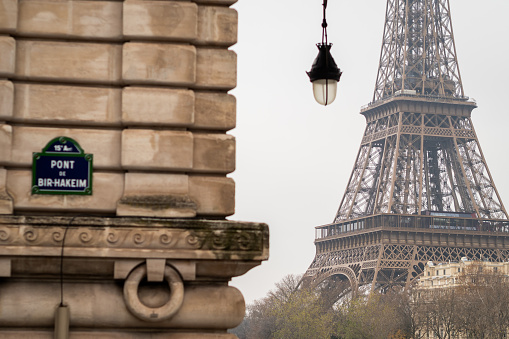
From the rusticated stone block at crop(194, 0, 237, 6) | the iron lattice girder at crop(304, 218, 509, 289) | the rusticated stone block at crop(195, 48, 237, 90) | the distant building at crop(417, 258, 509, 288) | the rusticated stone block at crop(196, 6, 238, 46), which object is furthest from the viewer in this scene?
the distant building at crop(417, 258, 509, 288)

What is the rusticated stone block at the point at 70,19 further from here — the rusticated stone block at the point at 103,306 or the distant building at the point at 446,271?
the distant building at the point at 446,271

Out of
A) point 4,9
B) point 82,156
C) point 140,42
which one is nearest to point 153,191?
point 82,156

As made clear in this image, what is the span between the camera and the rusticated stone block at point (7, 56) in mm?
12195

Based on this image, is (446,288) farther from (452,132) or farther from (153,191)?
(153,191)

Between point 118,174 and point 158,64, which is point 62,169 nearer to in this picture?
point 118,174

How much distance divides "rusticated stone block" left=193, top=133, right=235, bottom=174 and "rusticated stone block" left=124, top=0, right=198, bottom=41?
A: 47.6 inches

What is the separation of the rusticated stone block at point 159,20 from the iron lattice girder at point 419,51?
12580 cm

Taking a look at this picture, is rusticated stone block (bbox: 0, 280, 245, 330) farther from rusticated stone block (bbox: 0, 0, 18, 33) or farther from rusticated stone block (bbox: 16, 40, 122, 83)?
rusticated stone block (bbox: 0, 0, 18, 33)

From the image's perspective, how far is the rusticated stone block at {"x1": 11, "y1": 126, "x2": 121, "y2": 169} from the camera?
1229 centimetres

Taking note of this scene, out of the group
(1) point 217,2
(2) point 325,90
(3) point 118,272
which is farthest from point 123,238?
(2) point 325,90

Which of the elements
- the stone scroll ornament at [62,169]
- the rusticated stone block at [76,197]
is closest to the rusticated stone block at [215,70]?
the rusticated stone block at [76,197]

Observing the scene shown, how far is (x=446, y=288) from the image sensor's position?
117 meters

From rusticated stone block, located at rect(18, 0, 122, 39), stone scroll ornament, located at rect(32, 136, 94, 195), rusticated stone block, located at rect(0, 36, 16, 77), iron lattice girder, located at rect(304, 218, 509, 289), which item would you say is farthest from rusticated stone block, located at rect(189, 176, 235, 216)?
iron lattice girder, located at rect(304, 218, 509, 289)

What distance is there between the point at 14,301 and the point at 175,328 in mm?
1832
